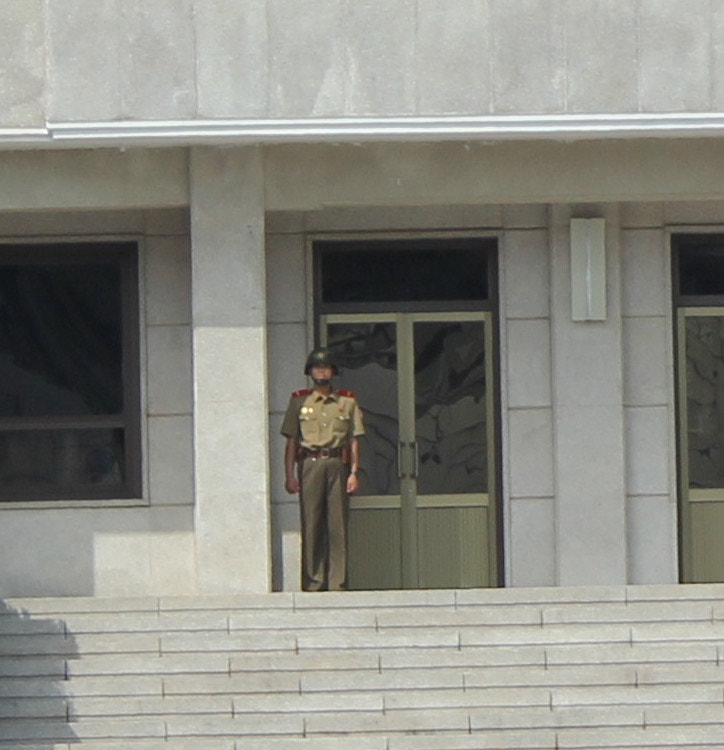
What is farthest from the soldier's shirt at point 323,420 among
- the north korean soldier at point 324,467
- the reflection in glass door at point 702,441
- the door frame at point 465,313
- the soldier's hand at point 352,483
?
the reflection in glass door at point 702,441

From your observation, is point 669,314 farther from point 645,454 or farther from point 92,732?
point 92,732

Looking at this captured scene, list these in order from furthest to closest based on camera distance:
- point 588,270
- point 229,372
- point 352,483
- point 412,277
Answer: point 412,277 < point 588,270 < point 352,483 < point 229,372

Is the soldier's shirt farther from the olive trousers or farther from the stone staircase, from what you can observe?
the stone staircase

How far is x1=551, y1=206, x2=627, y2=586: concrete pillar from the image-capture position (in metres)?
18.3

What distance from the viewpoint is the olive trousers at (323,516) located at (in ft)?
58.5

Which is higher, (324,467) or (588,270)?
(588,270)

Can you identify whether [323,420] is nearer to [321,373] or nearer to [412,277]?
[321,373]

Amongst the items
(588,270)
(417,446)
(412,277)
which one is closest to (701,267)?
(588,270)

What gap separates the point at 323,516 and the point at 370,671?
90.7 inches

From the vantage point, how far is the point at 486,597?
16.7m

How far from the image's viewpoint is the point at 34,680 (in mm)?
15852

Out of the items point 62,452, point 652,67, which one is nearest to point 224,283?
point 62,452

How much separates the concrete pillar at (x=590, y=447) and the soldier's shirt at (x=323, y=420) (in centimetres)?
165

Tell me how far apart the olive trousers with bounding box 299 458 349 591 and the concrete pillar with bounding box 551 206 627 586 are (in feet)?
5.75
